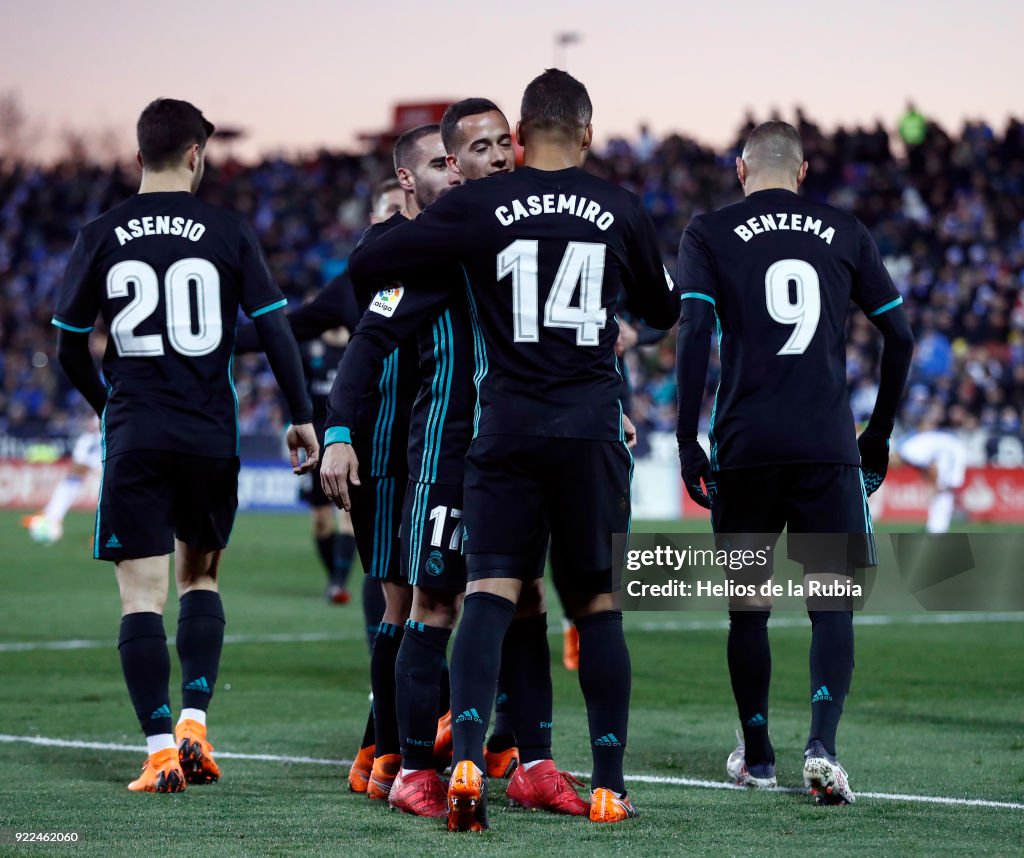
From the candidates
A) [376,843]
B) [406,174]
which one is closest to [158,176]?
[406,174]

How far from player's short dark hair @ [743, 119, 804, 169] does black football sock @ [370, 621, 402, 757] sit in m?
2.04

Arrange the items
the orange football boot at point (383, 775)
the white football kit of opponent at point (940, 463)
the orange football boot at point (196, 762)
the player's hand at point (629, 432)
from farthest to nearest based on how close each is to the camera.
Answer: the white football kit of opponent at point (940, 463) → the orange football boot at point (196, 762) → the orange football boot at point (383, 775) → the player's hand at point (629, 432)

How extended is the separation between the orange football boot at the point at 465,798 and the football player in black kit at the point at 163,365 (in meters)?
1.35

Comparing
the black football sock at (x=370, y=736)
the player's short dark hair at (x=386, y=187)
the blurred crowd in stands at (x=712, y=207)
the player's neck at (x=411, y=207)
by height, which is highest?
the blurred crowd in stands at (x=712, y=207)

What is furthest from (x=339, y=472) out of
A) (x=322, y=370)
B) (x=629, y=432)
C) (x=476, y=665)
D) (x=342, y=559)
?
(x=342, y=559)

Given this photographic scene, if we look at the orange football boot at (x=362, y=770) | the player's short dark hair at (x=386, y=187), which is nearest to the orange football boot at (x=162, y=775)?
the orange football boot at (x=362, y=770)

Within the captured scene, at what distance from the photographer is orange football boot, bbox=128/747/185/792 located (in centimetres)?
516

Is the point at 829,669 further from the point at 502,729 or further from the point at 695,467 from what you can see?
the point at 502,729

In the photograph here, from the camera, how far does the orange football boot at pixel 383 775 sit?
511 centimetres

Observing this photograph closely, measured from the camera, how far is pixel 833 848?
4.14m

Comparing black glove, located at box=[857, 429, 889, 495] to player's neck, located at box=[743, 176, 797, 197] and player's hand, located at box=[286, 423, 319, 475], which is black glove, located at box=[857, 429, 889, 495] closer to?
player's neck, located at box=[743, 176, 797, 197]

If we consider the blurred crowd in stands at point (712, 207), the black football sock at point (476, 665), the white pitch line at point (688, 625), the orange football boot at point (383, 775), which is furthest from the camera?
the blurred crowd in stands at point (712, 207)

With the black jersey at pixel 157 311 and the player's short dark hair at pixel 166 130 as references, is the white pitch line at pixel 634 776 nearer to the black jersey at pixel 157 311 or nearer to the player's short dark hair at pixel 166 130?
the black jersey at pixel 157 311

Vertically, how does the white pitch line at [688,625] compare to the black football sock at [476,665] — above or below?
below
